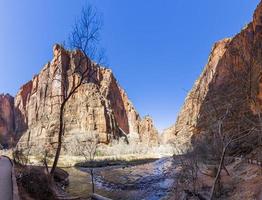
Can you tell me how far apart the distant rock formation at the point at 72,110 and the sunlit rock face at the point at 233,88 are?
33.7 meters

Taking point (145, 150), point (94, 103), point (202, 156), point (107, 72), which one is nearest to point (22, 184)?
point (202, 156)

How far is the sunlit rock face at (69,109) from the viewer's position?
350 ft

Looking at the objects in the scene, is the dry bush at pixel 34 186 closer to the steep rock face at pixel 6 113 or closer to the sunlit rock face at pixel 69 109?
the sunlit rock face at pixel 69 109

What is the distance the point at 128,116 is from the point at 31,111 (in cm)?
5734

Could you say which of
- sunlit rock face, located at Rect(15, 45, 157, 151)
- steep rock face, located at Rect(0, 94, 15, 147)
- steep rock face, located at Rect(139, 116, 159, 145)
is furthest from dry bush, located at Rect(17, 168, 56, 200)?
steep rock face, located at Rect(139, 116, 159, 145)

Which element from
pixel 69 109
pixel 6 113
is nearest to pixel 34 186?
pixel 69 109

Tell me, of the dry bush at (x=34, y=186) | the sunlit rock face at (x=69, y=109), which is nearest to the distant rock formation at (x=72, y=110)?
the sunlit rock face at (x=69, y=109)

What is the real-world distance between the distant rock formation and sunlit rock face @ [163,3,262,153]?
33713 millimetres

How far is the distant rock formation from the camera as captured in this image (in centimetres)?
10725

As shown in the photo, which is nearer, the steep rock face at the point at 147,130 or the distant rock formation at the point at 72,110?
the distant rock formation at the point at 72,110

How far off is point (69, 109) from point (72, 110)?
57.5 inches

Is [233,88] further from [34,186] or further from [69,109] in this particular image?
[69,109]

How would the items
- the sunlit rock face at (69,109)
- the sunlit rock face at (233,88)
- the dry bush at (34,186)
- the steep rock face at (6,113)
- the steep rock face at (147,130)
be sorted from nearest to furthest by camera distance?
the dry bush at (34,186) → the sunlit rock face at (233,88) → the sunlit rock face at (69,109) → the steep rock face at (6,113) → the steep rock face at (147,130)

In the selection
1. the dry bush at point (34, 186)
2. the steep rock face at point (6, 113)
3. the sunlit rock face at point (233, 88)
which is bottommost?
the dry bush at point (34, 186)
